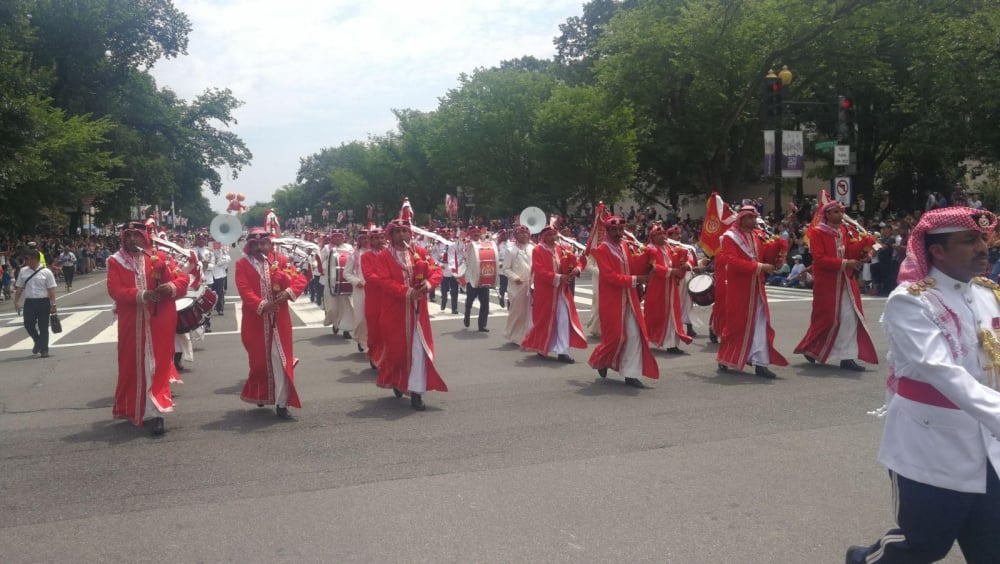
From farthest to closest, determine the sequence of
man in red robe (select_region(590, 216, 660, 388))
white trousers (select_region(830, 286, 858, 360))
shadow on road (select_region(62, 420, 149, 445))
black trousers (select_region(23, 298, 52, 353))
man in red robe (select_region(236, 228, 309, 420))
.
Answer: black trousers (select_region(23, 298, 52, 353)), white trousers (select_region(830, 286, 858, 360)), man in red robe (select_region(590, 216, 660, 388)), man in red robe (select_region(236, 228, 309, 420)), shadow on road (select_region(62, 420, 149, 445))

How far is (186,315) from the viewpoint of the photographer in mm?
9938

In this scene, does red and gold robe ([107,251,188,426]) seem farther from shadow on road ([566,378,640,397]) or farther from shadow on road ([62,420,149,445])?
shadow on road ([566,378,640,397])

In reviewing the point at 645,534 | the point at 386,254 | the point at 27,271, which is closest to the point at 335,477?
the point at 645,534

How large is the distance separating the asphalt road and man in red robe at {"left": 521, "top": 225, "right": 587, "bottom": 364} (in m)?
1.46

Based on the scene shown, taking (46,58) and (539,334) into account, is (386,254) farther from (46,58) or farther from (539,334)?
(46,58)

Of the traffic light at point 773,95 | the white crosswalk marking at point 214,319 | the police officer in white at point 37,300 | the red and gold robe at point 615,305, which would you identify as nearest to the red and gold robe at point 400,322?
the red and gold robe at point 615,305

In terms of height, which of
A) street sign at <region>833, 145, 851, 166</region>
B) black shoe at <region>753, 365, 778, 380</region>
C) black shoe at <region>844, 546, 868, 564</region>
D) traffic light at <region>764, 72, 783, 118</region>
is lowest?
black shoe at <region>753, 365, 778, 380</region>

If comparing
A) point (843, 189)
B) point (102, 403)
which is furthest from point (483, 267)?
point (843, 189)

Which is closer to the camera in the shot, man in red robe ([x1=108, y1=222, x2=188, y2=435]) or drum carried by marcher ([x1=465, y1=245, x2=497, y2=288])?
man in red robe ([x1=108, y1=222, x2=188, y2=435])

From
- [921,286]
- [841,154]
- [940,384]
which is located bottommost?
[940,384]

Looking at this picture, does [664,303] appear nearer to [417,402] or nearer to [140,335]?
[417,402]

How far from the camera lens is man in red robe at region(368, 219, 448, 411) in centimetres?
850

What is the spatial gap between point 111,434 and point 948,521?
269 inches

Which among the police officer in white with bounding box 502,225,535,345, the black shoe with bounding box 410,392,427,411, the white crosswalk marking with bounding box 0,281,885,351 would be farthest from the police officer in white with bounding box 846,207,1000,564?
the white crosswalk marking with bounding box 0,281,885,351
